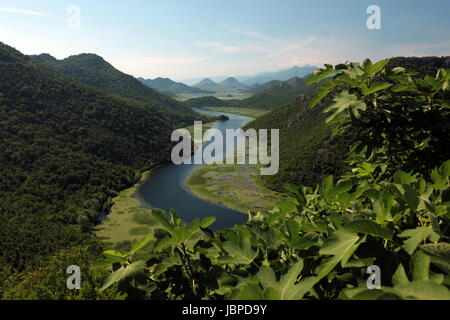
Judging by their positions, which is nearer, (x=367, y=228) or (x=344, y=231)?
(x=367, y=228)

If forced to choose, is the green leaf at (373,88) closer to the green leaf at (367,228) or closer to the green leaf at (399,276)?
the green leaf at (367,228)

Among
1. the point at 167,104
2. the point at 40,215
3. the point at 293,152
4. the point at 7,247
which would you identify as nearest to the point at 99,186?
the point at 40,215

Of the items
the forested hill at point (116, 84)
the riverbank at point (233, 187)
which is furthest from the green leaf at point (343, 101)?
the forested hill at point (116, 84)

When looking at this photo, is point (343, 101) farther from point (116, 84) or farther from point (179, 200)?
point (116, 84)

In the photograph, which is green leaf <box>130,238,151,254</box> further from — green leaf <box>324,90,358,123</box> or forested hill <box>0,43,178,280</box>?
forested hill <box>0,43,178,280</box>

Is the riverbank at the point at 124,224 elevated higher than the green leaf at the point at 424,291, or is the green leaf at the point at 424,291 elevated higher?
the green leaf at the point at 424,291

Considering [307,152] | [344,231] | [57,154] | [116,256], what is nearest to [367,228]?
[344,231]
